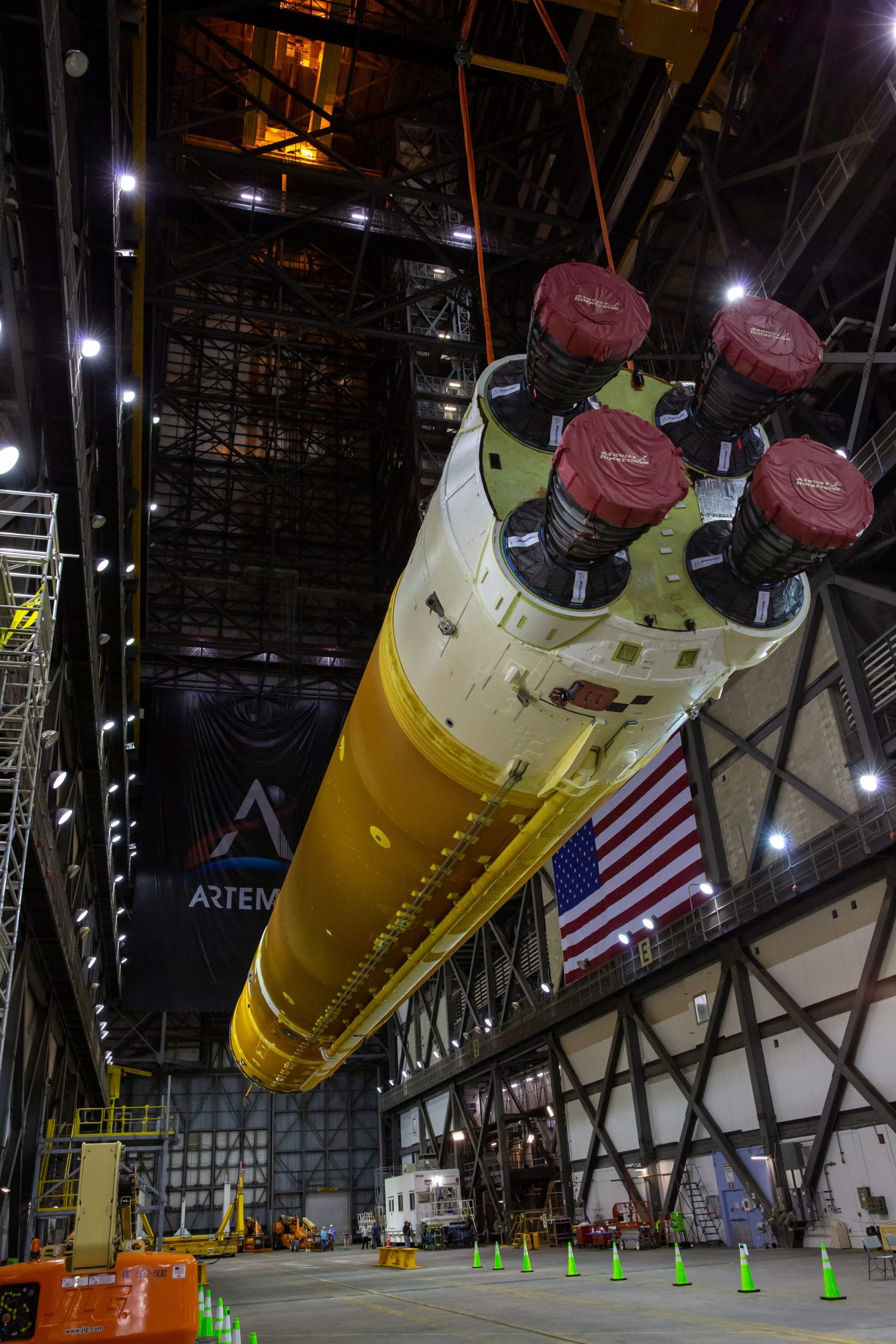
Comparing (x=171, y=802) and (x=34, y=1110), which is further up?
(x=171, y=802)

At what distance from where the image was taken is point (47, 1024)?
20.2 metres

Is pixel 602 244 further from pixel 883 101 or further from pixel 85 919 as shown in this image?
pixel 85 919

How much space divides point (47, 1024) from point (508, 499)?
19.3m

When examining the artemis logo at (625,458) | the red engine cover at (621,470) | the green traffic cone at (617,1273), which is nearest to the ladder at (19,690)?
the red engine cover at (621,470)

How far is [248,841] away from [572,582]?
881 inches

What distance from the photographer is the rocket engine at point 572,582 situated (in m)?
5.21

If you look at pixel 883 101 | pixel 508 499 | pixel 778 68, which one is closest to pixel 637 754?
pixel 508 499

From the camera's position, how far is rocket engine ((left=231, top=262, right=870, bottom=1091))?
5.21 metres

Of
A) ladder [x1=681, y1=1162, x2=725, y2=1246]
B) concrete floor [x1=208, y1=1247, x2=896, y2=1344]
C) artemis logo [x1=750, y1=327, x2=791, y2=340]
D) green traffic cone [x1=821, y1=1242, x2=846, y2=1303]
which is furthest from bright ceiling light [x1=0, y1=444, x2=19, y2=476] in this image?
ladder [x1=681, y1=1162, x2=725, y2=1246]

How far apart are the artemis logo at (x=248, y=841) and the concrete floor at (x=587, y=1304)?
32.5 feet

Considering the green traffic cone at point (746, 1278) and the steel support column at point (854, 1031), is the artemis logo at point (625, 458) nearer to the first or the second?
the green traffic cone at point (746, 1278)

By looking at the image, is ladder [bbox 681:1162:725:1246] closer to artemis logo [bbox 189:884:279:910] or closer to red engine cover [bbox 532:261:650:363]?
artemis logo [bbox 189:884:279:910]

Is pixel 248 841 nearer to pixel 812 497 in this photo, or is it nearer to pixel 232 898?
pixel 232 898

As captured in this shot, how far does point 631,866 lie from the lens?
80.5 feet
